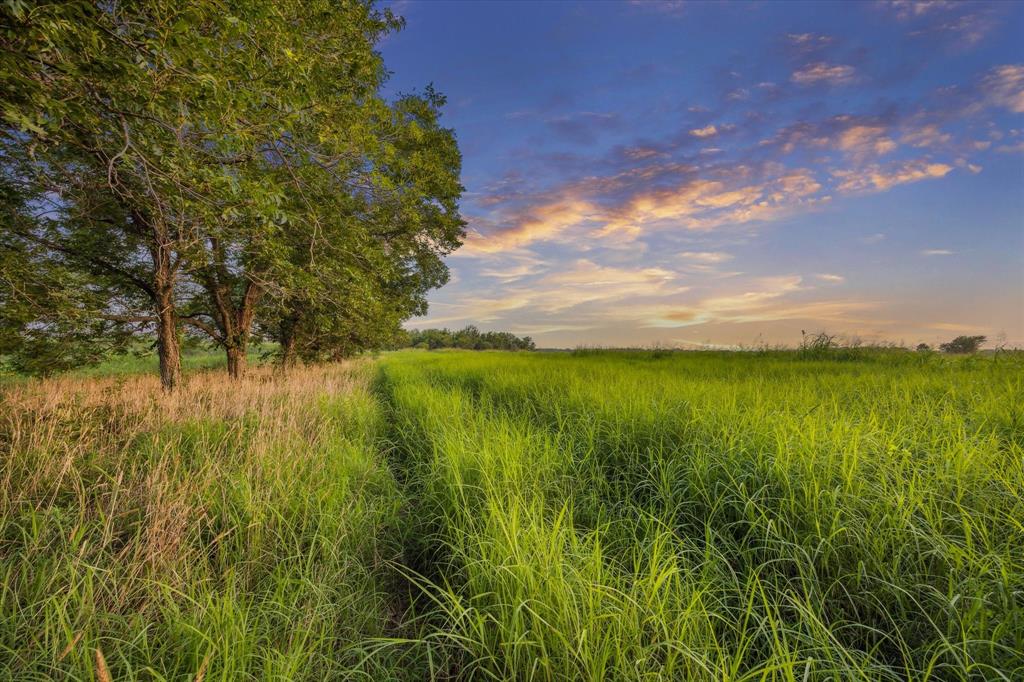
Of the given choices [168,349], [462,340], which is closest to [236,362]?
[168,349]

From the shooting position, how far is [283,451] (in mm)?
4738

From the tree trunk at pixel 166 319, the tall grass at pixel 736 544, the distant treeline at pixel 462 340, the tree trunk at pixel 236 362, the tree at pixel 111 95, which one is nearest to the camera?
the tall grass at pixel 736 544

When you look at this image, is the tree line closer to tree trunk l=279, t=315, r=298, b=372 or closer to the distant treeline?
tree trunk l=279, t=315, r=298, b=372

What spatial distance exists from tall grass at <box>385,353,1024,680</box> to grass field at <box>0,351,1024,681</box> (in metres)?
0.03

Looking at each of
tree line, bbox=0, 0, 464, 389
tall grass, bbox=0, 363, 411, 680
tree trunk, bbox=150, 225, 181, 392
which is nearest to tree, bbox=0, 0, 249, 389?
tree line, bbox=0, 0, 464, 389

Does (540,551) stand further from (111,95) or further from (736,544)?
(111,95)

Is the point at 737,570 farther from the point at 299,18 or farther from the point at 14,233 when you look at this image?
the point at 14,233

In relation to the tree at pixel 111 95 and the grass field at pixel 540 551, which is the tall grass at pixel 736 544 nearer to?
the grass field at pixel 540 551

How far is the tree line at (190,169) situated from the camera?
3.51 metres

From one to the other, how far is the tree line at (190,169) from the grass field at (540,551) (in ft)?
10.5

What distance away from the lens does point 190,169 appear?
422cm

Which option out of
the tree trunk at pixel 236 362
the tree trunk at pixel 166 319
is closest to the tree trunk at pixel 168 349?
the tree trunk at pixel 166 319

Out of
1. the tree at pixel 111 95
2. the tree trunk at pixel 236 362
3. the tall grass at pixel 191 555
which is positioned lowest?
the tall grass at pixel 191 555

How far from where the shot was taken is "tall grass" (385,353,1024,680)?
1872mm
